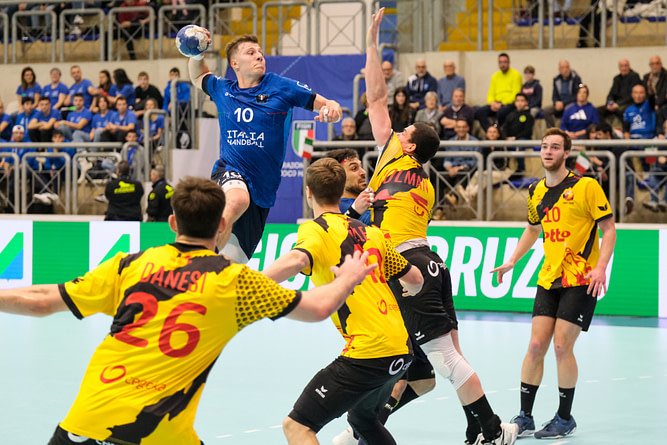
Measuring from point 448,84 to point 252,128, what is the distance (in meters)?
10.1

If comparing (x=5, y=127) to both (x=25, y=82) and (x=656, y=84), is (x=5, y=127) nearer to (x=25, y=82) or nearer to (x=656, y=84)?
(x=25, y=82)

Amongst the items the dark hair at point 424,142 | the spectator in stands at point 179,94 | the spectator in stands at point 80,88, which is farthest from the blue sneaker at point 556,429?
the spectator in stands at point 80,88

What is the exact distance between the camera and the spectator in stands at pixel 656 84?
14477 mm

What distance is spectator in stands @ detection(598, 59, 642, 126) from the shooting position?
1489 cm

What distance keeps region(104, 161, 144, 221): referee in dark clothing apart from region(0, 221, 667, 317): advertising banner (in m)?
0.65

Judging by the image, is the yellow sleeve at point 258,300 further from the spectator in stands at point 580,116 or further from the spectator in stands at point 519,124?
the spectator in stands at point 580,116

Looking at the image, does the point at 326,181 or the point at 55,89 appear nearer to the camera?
the point at 326,181

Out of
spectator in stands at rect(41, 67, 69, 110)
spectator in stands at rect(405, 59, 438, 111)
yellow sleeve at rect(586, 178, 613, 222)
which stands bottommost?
yellow sleeve at rect(586, 178, 613, 222)

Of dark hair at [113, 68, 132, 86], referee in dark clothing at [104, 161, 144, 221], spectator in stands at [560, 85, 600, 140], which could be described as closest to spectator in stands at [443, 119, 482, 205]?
spectator in stands at [560, 85, 600, 140]

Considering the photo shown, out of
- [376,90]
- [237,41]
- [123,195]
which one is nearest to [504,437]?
[376,90]

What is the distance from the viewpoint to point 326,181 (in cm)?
474

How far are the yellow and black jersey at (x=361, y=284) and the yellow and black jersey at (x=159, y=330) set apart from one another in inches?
39.6

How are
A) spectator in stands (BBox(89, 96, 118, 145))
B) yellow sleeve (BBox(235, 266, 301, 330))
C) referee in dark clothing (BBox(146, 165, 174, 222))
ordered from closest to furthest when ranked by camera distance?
yellow sleeve (BBox(235, 266, 301, 330)), referee in dark clothing (BBox(146, 165, 174, 222)), spectator in stands (BBox(89, 96, 118, 145))

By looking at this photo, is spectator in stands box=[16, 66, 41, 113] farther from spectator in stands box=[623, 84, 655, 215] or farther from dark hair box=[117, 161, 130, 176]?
spectator in stands box=[623, 84, 655, 215]
